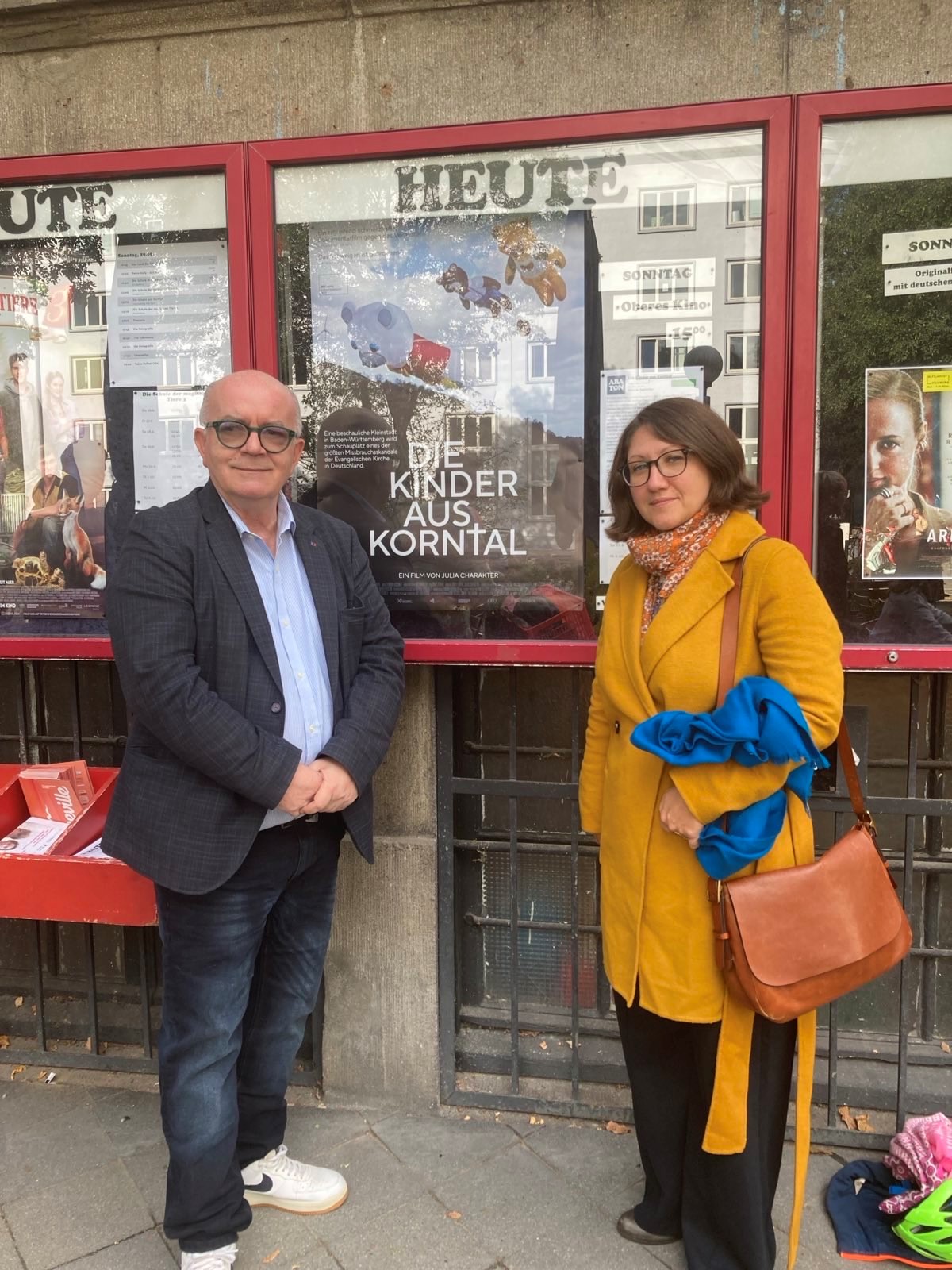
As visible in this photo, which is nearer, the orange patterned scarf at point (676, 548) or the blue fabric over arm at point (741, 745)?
the blue fabric over arm at point (741, 745)

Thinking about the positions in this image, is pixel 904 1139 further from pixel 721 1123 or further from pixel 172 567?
pixel 172 567

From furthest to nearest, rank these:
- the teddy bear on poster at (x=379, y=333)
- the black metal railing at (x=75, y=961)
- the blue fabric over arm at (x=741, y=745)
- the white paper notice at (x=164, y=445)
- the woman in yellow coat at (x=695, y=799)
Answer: the black metal railing at (x=75, y=961)
the white paper notice at (x=164, y=445)
the teddy bear on poster at (x=379, y=333)
the woman in yellow coat at (x=695, y=799)
the blue fabric over arm at (x=741, y=745)

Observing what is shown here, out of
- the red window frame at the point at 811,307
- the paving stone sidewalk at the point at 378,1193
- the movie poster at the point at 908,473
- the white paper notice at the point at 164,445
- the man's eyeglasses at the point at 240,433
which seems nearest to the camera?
the man's eyeglasses at the point at 240,433

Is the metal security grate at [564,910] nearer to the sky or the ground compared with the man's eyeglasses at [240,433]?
nearer to the ground

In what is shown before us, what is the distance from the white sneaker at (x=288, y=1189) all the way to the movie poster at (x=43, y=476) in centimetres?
177

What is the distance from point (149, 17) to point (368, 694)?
90.3 inches

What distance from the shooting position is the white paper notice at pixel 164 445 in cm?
290

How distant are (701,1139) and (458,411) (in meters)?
2.10

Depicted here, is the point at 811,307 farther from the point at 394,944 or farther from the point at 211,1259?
the point at 211,1259

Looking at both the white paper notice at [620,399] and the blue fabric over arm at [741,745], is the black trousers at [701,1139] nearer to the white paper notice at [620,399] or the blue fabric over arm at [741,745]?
the blue fabric over arm at [741,745]

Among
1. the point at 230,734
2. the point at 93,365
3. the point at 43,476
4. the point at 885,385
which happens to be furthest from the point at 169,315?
the point at 885,385

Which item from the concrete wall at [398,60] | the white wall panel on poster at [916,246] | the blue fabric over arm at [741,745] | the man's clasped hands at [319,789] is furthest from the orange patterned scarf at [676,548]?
the concrete wall at [398,60]

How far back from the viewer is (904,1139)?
253cm

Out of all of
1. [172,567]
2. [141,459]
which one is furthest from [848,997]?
[141,459]
